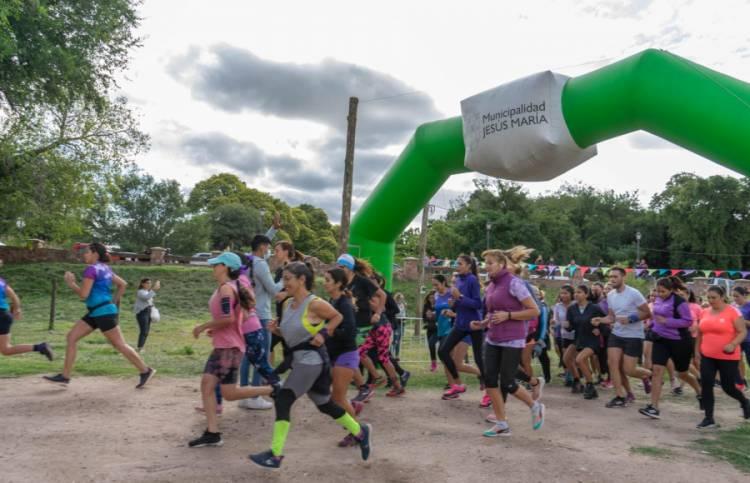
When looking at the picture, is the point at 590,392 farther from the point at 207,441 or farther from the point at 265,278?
the point at 207,441

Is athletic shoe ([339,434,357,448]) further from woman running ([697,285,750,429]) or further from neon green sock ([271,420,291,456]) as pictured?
woman running ([697,285,750,429])

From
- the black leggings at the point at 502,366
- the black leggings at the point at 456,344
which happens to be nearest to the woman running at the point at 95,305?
the black leggings at the point at 456,344

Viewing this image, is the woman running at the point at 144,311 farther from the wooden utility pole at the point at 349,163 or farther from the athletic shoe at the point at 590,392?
the athletic shoe at the point at 590,392

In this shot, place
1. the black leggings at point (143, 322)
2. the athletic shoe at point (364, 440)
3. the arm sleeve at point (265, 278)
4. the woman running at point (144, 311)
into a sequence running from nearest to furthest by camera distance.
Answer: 1. the athletic shoe at point (364, 440)
2. the arm sleeve at point (265, 278)
3. the woman running at point (144, 311)
4. the black leggings at point (143, 322)

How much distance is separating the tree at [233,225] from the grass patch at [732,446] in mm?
50775

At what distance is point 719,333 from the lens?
265 inches

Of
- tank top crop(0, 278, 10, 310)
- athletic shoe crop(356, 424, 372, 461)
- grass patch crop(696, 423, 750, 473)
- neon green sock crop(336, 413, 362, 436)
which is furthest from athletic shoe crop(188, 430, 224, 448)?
grass patch crop(696, 423, 750, 473)

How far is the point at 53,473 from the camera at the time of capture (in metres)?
4.33

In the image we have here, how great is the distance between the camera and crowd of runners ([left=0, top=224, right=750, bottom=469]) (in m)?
4.75

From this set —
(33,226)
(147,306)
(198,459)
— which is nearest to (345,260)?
(198,459)

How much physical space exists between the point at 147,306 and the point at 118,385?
4.82 meters

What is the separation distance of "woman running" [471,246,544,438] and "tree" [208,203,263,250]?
1982 inches

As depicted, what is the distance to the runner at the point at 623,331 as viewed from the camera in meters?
7.47

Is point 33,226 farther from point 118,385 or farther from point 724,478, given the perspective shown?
point 724,478
